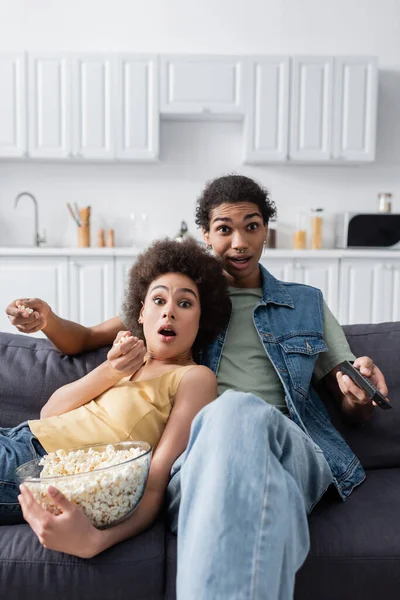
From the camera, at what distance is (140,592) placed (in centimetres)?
109

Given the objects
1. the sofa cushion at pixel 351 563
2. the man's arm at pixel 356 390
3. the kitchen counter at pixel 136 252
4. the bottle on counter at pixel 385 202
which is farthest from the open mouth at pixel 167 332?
the bottle on counter at pixel 385 202

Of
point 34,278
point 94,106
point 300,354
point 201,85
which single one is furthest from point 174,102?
point 300,354

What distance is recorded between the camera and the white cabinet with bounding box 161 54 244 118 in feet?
12.5

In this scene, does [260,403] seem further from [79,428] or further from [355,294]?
[355,294]

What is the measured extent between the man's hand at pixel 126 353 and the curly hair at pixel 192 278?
10.1 inches

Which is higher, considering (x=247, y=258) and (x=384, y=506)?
(x=247, y=258)

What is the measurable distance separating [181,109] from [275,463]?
3269mm

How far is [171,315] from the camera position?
138 cm

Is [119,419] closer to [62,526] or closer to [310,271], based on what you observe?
[62,526]

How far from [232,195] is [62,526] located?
3.15ft

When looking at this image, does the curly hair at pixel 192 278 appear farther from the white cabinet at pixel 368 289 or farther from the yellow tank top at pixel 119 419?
the white cabinet at pixel 368 289

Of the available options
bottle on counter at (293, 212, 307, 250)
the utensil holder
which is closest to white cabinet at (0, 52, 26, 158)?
the utensil holder

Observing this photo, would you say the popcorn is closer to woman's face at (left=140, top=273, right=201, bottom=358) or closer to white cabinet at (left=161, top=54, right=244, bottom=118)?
woman's face at (left=140, top=273, right=201, bottom=358)

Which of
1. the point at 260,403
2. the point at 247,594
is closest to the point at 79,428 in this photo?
the point at 260,403
